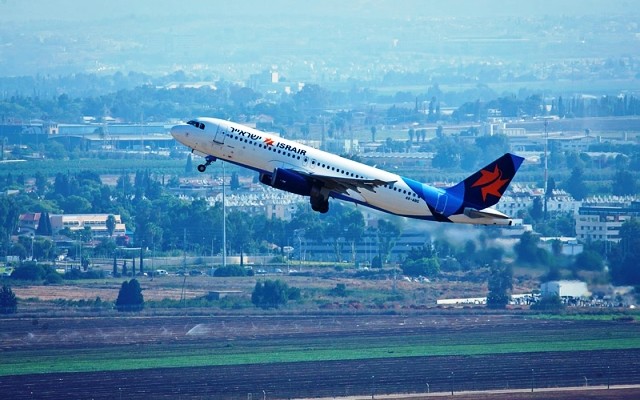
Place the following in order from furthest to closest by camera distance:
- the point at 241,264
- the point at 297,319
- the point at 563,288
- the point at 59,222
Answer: the point at 59,222
the point at 241,264
the point at 297,319
the point at 563,288

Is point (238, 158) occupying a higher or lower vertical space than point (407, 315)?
higher

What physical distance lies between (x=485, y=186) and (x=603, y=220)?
64696 millimetres

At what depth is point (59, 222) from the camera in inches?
6747

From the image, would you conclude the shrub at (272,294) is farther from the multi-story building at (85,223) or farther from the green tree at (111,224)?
the green tree at (111,224)

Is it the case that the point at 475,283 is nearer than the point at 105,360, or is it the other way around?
the point at 105,360

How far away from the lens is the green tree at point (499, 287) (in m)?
111

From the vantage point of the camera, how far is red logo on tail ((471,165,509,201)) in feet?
256

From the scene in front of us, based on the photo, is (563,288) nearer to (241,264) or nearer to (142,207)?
(241,264)

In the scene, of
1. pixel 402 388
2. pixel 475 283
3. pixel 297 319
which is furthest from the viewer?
pixel 475 283

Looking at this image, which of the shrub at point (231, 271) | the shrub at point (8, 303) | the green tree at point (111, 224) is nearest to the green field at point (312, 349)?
the shrub at point (8, 303)

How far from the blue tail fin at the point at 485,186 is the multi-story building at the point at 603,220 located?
47760mm

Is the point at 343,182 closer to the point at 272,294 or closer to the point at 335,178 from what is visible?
the point at 335,178

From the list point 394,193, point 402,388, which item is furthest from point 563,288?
point 394,193

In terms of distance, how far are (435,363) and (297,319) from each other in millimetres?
16939
